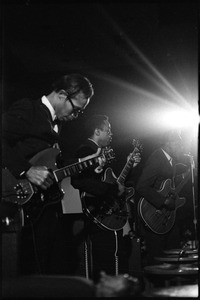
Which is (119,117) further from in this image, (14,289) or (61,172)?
(14,289)

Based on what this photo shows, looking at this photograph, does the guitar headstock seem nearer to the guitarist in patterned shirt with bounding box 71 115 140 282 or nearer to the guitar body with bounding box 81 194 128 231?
the guitarist in patterned shirt with bounding box 71 115 140 282

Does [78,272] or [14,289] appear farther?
[78,272]

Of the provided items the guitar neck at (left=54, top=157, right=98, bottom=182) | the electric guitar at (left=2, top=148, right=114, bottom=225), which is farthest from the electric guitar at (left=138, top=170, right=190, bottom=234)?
the electric guitar at (left=2, top=148, right=114, bottom=225)

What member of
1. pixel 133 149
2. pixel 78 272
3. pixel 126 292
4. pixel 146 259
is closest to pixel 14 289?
pixel 126 292

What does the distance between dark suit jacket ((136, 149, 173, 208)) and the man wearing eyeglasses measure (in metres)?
0.52

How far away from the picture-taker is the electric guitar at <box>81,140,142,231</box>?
2625 millimetres

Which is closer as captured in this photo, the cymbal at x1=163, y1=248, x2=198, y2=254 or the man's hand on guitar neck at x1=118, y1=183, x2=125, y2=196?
the cymbal at x1=163, y1=248, x2=198, y2=254

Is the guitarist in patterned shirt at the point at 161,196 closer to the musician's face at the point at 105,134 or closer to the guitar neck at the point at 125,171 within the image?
the guitar neck at the point at 125,171

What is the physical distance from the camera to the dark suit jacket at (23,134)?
2428mm

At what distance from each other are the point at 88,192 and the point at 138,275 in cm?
55

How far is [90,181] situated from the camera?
2613mm

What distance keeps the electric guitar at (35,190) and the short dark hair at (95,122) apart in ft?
0.85

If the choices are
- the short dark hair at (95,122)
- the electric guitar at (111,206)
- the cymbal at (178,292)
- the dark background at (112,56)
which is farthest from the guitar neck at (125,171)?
the cymbal at (178,292)

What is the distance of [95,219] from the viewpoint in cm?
262
